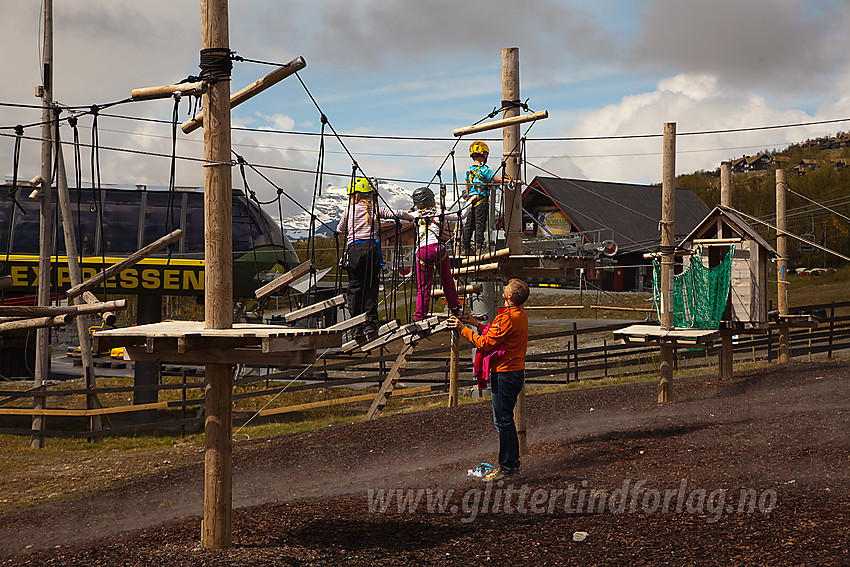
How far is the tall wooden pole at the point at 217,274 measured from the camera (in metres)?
6.86

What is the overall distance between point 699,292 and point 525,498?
9.58 meters

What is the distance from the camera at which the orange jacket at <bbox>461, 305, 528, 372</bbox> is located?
851cm

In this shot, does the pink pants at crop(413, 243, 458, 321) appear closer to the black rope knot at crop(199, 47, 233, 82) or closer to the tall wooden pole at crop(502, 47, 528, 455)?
the tall wooden pole at crop(502, 47, 528, 455)

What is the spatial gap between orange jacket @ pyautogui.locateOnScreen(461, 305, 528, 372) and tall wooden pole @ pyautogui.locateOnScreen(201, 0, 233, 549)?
2730 millimetres

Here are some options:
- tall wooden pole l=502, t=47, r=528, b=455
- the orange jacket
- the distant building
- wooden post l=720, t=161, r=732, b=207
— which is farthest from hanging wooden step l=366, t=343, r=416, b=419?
the distant building

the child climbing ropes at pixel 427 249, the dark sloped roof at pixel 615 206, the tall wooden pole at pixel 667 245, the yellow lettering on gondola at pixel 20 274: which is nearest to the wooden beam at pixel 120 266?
the child climbing ropes at pixel 427 249

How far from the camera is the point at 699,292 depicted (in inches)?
639

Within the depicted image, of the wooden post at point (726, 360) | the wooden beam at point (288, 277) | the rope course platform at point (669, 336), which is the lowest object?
the wooden post at point (726, 360)

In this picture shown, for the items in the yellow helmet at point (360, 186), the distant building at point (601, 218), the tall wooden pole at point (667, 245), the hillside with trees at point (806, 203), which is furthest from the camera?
the hillside with trees at point (806, 203)

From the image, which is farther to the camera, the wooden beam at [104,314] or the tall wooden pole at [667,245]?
the tall wooden pole at [667,245]

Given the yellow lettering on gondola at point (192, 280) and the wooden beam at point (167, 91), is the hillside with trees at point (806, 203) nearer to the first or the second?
the yellow lettering on gondola at point (192, 280)

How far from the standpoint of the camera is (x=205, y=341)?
21.9 ft

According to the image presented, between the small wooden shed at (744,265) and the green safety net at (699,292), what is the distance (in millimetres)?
196

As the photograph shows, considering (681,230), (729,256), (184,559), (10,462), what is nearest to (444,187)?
(184,559)
